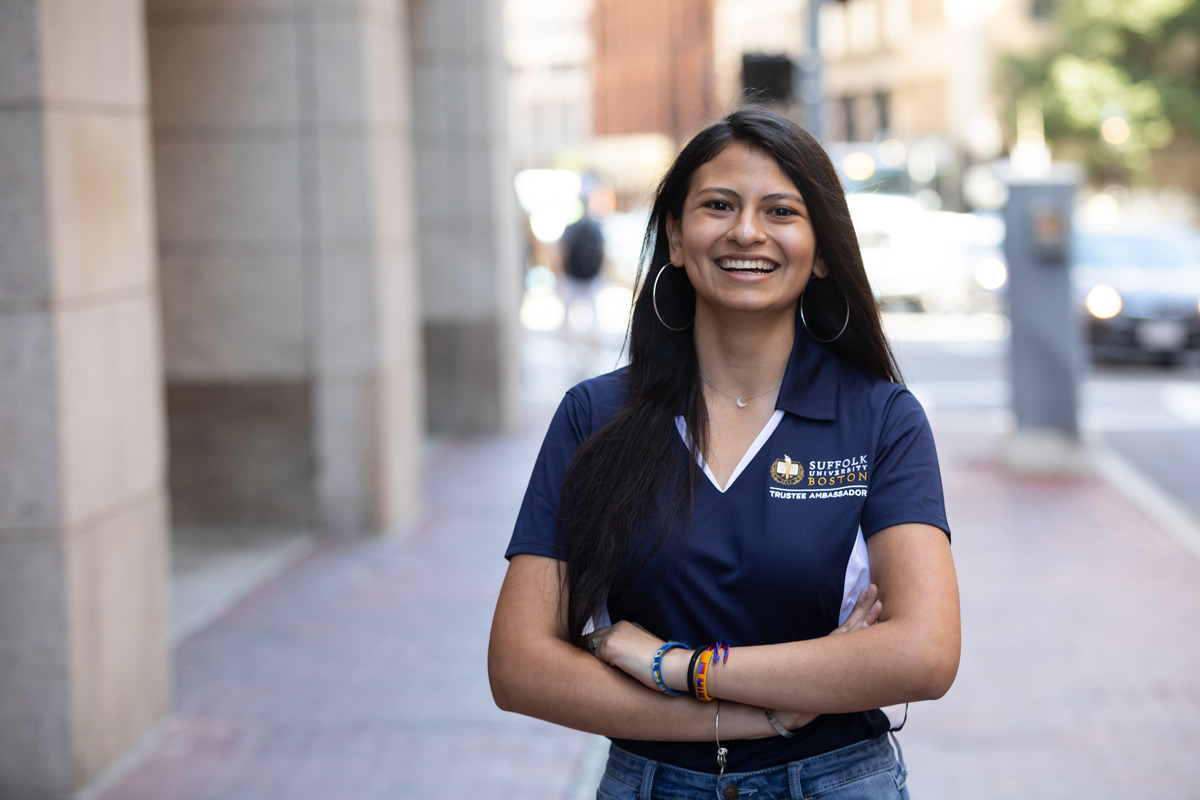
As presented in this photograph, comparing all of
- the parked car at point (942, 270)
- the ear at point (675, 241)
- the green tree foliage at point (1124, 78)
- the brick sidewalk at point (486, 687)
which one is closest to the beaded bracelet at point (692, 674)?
the ear at point (675, 241)

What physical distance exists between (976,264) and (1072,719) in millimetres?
21116

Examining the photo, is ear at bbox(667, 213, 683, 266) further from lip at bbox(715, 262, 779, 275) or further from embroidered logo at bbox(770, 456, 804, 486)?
embroidered logo at bbox(770, 456, 804, 486)

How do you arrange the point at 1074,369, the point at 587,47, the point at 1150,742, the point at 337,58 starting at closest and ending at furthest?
the point at 1150,742
the point at 337,58
the point at 1074,369
the point at 587,47

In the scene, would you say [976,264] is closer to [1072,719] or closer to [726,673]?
[1072,719]

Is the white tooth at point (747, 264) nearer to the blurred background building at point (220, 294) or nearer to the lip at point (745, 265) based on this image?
the lip at point (745, 265)

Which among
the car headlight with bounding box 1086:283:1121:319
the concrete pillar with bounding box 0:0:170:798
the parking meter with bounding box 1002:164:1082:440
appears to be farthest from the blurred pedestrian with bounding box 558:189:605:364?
the concrete pillar with bounding box 0:0:170:798

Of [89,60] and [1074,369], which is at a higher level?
[89,60]

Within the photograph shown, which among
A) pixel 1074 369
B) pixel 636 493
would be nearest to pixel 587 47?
pixel 1074 369

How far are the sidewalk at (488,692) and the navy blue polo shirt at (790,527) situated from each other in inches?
126

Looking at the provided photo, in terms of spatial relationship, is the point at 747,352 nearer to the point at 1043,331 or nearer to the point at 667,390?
the point at 667,390

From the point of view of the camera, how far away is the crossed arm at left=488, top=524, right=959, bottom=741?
2295mm

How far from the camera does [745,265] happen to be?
242 cm

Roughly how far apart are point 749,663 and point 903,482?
1.19 feet

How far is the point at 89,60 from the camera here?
17.7 ft
